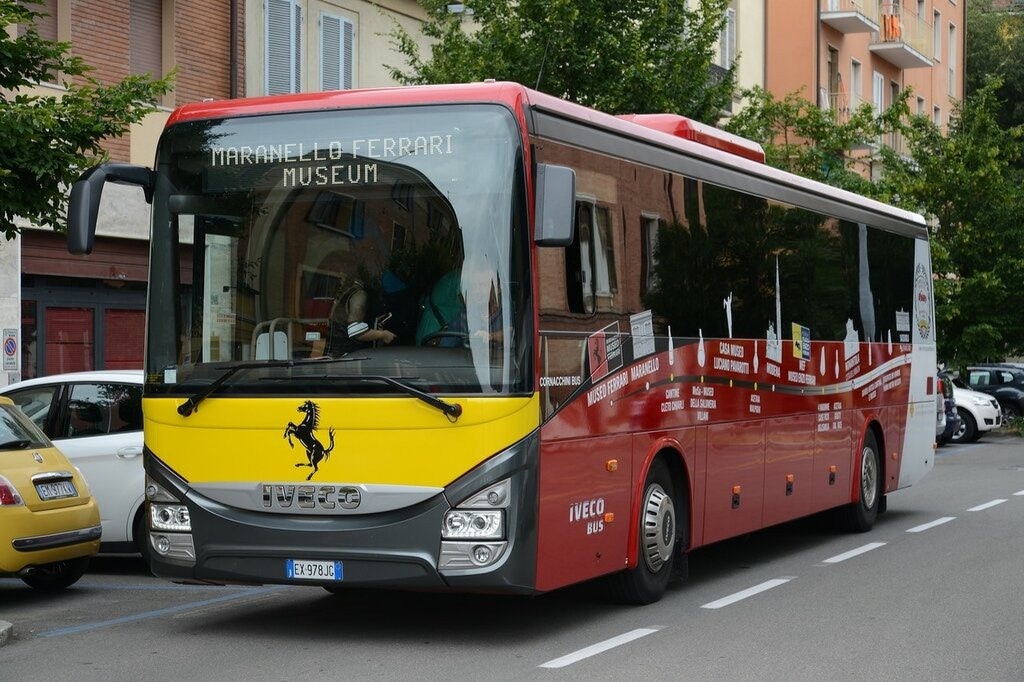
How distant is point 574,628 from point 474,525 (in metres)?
1.35

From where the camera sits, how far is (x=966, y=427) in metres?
32.6

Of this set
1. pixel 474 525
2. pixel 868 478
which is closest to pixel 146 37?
pixel 868 478

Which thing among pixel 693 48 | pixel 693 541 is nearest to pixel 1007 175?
pixel 693 48

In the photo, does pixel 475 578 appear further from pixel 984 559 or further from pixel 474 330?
pixel 984 559

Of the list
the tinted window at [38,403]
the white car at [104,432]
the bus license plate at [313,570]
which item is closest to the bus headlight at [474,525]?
the bus license plate at [313,570]

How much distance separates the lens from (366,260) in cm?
870

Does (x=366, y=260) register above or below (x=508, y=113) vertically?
below

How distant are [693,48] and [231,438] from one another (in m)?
15.0

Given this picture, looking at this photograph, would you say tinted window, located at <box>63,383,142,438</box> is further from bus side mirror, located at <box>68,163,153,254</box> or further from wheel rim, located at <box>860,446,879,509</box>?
wheel rim, located at <box>860,446,879,509</box>

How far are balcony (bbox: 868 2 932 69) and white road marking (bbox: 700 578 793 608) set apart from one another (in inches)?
1531

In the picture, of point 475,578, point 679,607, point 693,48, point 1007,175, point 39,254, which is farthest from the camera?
point 1007,175

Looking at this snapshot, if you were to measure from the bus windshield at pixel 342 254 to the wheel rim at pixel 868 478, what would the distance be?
7.50m

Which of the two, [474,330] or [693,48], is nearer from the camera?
[474,330]

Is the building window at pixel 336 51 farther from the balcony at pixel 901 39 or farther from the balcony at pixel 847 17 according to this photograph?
the balcony at pixel 901 39
